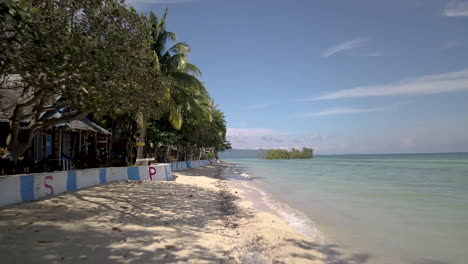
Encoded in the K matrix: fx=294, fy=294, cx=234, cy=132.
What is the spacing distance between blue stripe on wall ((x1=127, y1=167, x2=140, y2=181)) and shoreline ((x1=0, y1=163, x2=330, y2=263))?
493cm

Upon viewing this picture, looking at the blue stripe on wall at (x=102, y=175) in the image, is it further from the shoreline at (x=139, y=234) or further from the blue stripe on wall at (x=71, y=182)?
the shoreline at (x=139, y=234)

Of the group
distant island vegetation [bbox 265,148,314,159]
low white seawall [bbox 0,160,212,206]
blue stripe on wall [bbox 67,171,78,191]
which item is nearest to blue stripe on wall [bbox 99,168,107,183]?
low white seawall [bbox 0,160,212,206]

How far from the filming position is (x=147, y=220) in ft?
21.6

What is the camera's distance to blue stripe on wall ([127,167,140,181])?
1367cm

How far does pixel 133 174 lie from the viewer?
1384cm

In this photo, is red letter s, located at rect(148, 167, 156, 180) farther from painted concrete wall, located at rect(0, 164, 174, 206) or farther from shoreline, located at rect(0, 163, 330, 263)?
shoreline, located at rect(0, 163, 330, 263)

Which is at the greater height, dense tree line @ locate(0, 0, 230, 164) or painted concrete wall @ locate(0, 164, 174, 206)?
dense tree line @ locate(0, 0, 230, 164)

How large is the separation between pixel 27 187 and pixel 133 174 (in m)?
6.31

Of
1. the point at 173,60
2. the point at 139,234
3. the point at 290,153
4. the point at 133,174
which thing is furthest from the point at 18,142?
the point at 290,153

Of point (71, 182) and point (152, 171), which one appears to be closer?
point (71, 182)

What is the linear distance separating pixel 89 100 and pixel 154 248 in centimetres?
524

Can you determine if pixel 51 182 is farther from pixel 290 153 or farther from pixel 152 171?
pixel 290 153

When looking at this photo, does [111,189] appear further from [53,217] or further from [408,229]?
[408,229]

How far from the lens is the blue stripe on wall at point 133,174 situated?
13.7 metres
